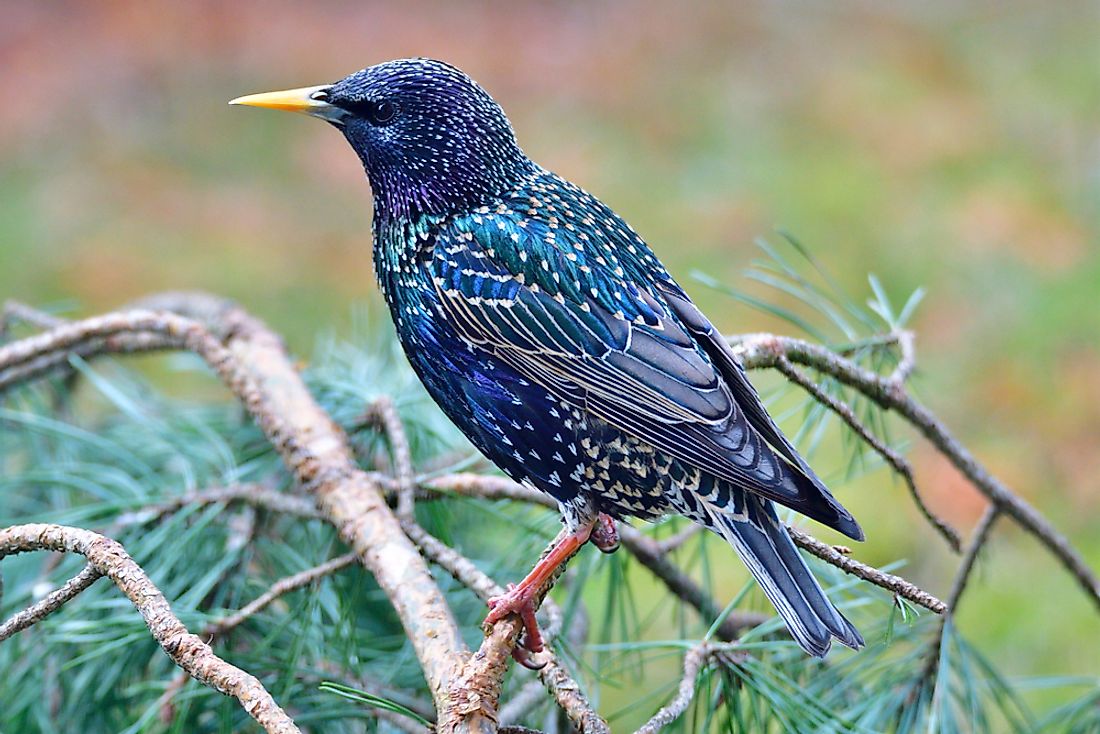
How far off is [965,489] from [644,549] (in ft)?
8.55

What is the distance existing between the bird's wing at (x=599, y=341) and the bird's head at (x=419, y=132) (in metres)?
0.07

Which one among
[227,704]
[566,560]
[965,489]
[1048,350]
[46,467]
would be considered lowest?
[227,704]

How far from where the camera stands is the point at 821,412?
183 centimetres

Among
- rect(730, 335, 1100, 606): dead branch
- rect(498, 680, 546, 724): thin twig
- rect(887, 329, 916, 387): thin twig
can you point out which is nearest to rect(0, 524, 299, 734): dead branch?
rect(498, 680, 546, 724): thin twig

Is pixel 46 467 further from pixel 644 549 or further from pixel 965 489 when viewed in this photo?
pixel 965 489

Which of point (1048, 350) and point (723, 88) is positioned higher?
point (723, 88)

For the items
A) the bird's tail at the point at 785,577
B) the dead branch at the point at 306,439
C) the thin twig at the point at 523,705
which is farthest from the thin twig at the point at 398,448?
the bird's tail at the point at 785,577

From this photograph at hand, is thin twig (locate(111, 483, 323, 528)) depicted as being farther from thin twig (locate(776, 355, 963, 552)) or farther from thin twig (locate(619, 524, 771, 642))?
thin twig (locate(776, 355, 963, 552))

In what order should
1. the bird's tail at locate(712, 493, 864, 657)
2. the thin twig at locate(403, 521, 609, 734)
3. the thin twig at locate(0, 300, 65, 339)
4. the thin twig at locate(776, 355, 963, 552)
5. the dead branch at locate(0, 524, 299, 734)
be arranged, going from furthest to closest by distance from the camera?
the thin twig at locate(0, 300, 65, 339), the thin twig at locate(776, 355, 963, 552), the bird's tail at locate(712, 493, 864, 657), the thin twig at locate(403, 521, 609, 734), the dead branch at locate(0, 524, 299, 734)

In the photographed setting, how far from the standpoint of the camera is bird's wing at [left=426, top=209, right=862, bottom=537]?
4.93ft

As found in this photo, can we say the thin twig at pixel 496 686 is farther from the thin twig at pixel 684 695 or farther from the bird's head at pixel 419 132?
the bird's head at pixel 419 132

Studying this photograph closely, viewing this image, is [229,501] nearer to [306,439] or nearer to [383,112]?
[306,439]

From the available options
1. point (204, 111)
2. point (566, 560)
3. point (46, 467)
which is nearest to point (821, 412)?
point (566, 560)

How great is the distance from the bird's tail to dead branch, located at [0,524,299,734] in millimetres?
549
